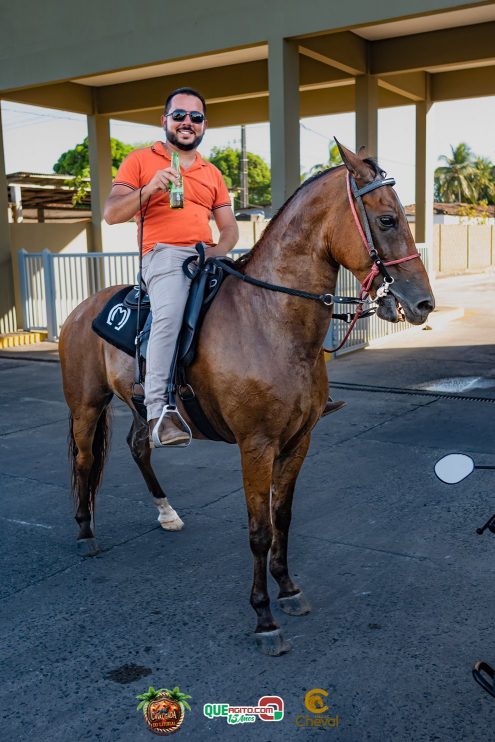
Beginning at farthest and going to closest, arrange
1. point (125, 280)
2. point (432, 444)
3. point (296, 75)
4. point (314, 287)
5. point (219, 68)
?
point (219, 68) < point (125, 280) < point (296, 75) < point (432, 444) < point (314, 287)

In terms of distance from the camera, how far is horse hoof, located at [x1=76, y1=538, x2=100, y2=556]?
4629mm

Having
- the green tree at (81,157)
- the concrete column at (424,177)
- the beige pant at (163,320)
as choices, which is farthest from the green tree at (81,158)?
the beige pant at (163,320)

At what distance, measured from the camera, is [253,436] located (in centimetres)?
357

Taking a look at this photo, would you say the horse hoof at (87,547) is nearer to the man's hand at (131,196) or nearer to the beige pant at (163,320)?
the beige pant at (163,320)

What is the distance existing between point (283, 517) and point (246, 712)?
114 centimetres

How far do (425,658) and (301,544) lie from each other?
1461 millimetres

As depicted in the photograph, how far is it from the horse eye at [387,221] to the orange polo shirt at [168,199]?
1251mm

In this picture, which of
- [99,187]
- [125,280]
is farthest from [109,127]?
[125,280]

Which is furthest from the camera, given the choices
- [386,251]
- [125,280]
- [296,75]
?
[125,280]

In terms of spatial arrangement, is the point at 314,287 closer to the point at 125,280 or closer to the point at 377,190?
the point at 377,190

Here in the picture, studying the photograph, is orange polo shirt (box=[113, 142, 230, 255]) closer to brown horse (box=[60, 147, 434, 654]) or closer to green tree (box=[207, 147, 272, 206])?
brown horse (box=[60, 147, 434, 654])

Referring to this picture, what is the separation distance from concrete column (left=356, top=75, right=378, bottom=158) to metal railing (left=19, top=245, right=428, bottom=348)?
8.28ft

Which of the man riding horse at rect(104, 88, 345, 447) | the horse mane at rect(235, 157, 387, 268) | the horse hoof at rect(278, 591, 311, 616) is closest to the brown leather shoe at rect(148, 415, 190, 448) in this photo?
the man riding horse at rect(104, 88, 345, 447)

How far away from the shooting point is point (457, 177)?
74938mm
